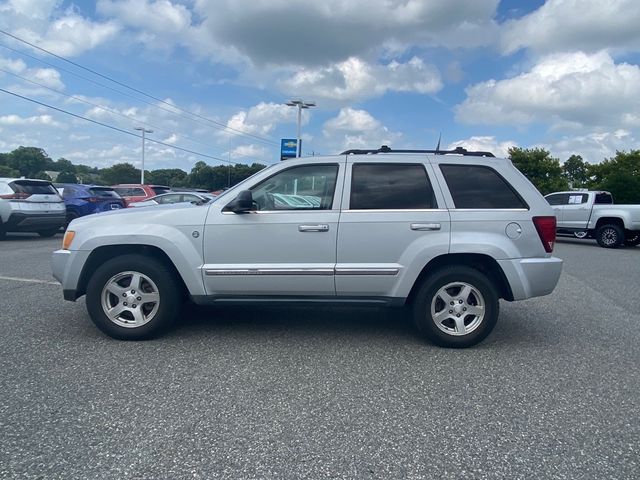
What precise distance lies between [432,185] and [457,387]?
76.2 inches

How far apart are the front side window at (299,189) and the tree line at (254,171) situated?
56.9ft

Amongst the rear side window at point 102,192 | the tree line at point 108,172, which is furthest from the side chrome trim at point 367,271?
the tree line at point 108,172

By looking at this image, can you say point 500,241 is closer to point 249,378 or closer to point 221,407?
point 249,378

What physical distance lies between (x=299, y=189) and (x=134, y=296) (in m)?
1.91

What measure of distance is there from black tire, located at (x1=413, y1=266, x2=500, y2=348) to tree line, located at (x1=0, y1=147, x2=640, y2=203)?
59.0 feet

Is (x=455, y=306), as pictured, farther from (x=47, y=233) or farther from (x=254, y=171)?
(x=254, y=171)

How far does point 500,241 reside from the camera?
4.51 meters

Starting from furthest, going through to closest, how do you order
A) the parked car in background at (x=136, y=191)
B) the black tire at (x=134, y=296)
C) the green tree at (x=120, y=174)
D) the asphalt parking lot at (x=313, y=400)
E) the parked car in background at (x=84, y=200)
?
1. the green tree at (x=120, y=174)
2. the parked car in background at (x=136, y=191)
3. the parked car in background at (x=84, y=200)
4. the black tire at (x=134, y=296)
5. the asphalt parking lot at (x=313, y=400)

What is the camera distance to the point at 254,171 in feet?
115

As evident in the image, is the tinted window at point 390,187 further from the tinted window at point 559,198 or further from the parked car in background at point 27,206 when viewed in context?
the tinted window at point 559,198

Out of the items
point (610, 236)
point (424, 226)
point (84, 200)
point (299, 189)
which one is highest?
point (299, 189)

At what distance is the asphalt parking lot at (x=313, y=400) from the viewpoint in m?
2.69

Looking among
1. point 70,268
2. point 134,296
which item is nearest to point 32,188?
point 70,268

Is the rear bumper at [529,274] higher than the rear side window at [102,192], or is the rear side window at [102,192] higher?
the rear side window at [102,192]
